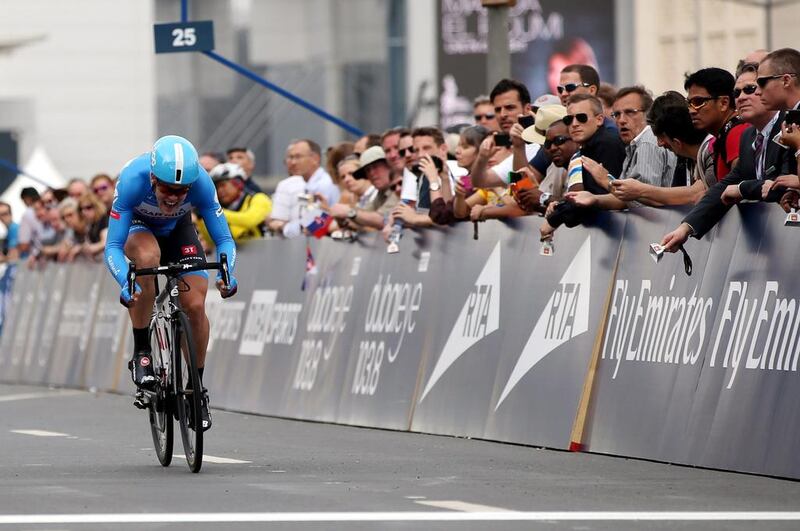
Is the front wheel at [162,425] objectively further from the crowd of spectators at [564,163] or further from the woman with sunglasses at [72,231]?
the woman with sunglasses at [72,231]

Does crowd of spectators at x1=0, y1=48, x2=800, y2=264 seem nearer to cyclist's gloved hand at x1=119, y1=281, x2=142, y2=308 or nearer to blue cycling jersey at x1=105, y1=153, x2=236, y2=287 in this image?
blue cycling jersey at x1=105, y1=153, x2=236, y2=287

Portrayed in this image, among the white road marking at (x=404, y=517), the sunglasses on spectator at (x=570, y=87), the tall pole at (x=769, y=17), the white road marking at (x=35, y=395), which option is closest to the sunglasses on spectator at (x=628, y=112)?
the sunglasses on spectator at (x=570, y=87)

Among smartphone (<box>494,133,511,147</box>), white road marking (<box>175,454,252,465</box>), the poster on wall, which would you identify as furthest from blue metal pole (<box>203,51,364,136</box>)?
the poster on wall

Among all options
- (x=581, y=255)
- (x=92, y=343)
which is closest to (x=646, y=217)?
(x=581, y=255)

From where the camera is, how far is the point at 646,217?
12.8 metres

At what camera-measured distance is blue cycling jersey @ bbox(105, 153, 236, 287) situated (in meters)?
12.4

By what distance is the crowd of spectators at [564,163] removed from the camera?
11.6 metres

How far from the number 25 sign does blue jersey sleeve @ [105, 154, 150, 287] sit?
26.6 ft

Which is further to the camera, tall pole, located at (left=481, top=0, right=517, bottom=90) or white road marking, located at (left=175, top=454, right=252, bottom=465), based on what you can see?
tall pole, located at (left=481, top=0, right=517, bottom=90)

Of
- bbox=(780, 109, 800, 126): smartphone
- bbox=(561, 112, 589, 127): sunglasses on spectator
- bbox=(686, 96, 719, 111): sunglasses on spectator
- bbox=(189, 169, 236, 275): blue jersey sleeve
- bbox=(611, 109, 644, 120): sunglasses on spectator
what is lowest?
bbox=(189, 169, 236, 275): blue jersey sleeve

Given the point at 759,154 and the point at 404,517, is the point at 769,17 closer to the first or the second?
the point at 759,154

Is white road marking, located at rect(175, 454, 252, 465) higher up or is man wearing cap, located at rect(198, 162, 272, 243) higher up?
man wearing cap, located at rect(198, 162, 272, 243)

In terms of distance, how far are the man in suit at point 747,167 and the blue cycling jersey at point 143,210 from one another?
2.56 meters

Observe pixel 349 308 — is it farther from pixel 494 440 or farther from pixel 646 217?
pixel 646 217
